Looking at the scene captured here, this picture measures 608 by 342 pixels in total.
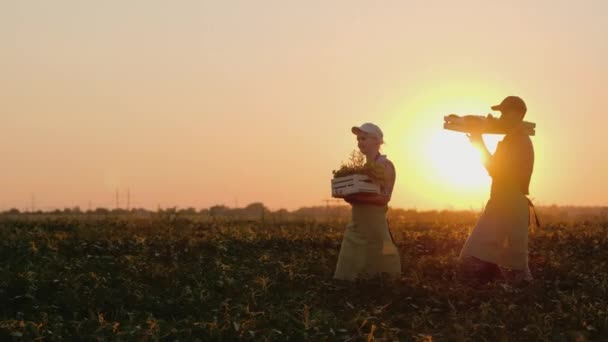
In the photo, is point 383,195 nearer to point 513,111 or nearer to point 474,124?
point 474,124

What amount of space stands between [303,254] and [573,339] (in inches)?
252

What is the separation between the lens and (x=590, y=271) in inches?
432

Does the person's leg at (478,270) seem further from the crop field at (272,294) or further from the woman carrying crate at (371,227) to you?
the woman carrying crate at (371,227)

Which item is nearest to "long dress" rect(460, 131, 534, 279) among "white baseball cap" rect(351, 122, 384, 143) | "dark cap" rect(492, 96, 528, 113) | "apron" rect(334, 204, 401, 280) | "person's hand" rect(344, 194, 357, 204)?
"dark cap" rect(492, 96, 528, 113)

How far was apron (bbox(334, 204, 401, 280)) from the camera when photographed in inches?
382

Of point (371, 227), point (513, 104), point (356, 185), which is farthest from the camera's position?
point (513, 104)

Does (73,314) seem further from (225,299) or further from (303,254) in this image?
(303,254)

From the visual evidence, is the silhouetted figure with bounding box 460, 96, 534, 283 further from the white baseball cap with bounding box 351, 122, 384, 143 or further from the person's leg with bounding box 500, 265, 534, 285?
the white baseball cap with bounding box 351, 122, 384, 143

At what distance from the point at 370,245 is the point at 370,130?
1364mm

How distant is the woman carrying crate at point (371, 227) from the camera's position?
9.68 meters

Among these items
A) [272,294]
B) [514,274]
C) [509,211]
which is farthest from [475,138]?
[272,294]

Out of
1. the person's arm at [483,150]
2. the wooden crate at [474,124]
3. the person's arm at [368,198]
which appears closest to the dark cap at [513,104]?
the wooden crate at [474,124]

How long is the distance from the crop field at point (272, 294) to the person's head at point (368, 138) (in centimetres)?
154

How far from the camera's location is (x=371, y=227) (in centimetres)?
971
